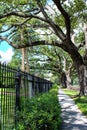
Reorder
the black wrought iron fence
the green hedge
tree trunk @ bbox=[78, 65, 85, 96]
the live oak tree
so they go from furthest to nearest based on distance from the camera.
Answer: tree trunk @ bbox=[78, 65, 85, 96], the live oak tree, the green hedge, the black wrought iron fence

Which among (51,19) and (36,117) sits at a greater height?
(51,19)

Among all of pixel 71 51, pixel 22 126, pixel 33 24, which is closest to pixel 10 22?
pixel 33 24

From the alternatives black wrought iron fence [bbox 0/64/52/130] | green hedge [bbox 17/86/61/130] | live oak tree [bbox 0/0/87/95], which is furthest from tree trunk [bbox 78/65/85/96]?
black wrought iron fence [bbox 0/64/52/130]

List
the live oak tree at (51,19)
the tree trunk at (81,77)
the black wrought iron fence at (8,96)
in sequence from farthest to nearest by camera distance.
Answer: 1. the tree trunk at (81,77)
2. the live oak tree at (51,19)
3. the black wrought iron fence at (8,96)

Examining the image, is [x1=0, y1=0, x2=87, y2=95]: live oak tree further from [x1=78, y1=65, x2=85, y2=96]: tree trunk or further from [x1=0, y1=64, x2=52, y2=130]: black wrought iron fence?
[x1=0, y1=64, x2=52, y2=130]: black wrought iron fence

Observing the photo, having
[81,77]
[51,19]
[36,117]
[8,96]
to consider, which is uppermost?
[51,19]

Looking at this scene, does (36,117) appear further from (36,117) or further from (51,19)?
(51,19)

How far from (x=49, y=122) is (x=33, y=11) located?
604 inches

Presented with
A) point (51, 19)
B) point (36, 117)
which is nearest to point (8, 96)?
point (36, 117)

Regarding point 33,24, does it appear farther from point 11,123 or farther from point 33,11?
point 11,123

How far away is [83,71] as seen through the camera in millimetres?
23203

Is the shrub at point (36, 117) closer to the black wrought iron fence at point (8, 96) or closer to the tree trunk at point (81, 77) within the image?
the black wrought iron fence at point (8, 96)


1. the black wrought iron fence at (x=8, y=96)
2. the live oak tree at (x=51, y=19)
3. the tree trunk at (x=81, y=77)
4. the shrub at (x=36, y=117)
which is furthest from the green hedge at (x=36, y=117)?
the tree trunk at (x=81, y=77)

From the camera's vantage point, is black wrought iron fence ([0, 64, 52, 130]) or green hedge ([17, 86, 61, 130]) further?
green hedge ([17, 86, 61, 130])
